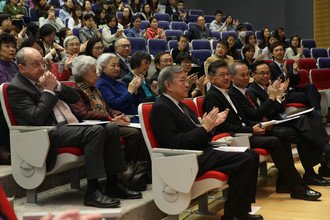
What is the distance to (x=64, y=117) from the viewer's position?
2695mm

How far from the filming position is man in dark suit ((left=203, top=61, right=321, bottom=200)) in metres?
Answer: 3.22

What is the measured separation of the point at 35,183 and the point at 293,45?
237 inches

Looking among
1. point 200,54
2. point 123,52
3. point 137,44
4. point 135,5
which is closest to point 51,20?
point 137,44

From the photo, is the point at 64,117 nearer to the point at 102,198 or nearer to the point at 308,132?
the point at 102,198

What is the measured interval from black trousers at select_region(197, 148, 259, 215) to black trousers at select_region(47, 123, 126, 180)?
0.43m

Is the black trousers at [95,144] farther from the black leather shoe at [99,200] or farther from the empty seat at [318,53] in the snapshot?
the empty seat at [318,53]

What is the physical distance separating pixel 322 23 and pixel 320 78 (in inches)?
192

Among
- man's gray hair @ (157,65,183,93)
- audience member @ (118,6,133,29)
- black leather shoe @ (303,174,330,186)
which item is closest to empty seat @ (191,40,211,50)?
audience member @ (118,6,133,29)

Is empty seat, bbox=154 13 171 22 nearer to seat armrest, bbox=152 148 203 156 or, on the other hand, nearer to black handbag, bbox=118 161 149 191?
black handbag, bbox=118 161 149 191

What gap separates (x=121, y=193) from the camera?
266 cm

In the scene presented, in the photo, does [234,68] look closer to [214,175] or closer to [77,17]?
[214,175]

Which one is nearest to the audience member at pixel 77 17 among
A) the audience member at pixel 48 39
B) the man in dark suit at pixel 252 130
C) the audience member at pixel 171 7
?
the audience member at pixel 48 39

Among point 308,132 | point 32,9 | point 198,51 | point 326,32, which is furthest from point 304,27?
point 308,132

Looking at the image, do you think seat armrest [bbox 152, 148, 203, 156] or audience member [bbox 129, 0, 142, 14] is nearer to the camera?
seat armrest [bbox 152, 148, 203, 156]
